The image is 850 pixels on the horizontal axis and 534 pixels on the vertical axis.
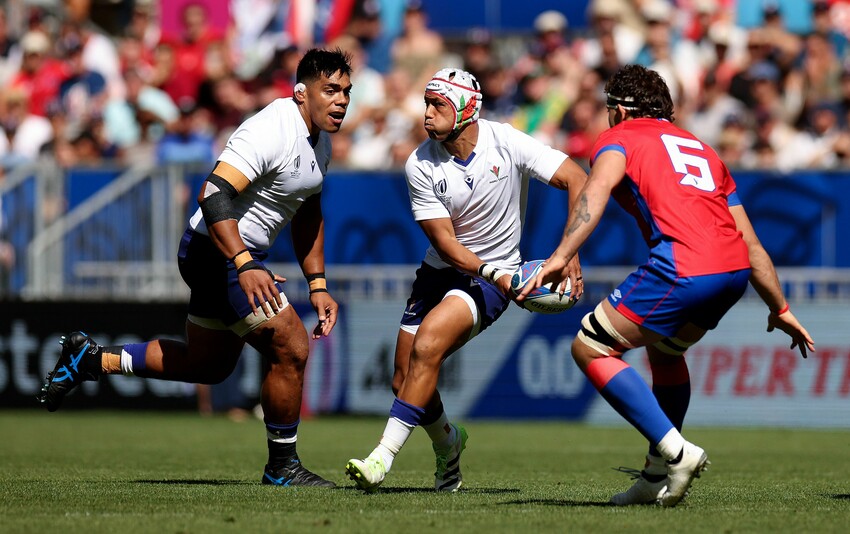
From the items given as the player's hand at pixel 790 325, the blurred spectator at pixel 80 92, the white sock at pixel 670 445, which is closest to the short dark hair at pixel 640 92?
the player's hand at pixel 790 325

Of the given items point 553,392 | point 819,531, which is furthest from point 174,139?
point 819,531

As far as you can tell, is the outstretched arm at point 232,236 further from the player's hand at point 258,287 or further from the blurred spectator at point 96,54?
the blurred spectator at point 96,54

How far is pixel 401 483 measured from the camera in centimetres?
891

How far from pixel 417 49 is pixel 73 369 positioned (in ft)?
36.2

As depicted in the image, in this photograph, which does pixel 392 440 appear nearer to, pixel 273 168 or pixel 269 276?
pixel 269 276

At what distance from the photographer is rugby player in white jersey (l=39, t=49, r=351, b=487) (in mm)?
8344

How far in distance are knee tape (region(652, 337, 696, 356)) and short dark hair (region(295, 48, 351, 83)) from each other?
262cm

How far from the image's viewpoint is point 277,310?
830cm

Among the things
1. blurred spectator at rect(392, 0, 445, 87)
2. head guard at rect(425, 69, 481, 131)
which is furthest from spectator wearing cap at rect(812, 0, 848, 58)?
head guard at rect(425, 69, 481, 131)

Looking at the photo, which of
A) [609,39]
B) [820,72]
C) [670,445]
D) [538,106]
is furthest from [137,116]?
[670,445]

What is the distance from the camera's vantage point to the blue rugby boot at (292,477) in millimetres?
8547

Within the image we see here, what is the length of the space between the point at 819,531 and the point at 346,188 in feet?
32.3

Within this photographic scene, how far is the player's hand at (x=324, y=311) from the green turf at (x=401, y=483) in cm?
104

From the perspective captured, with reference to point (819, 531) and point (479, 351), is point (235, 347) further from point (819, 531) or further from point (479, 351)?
point (479, 351)
